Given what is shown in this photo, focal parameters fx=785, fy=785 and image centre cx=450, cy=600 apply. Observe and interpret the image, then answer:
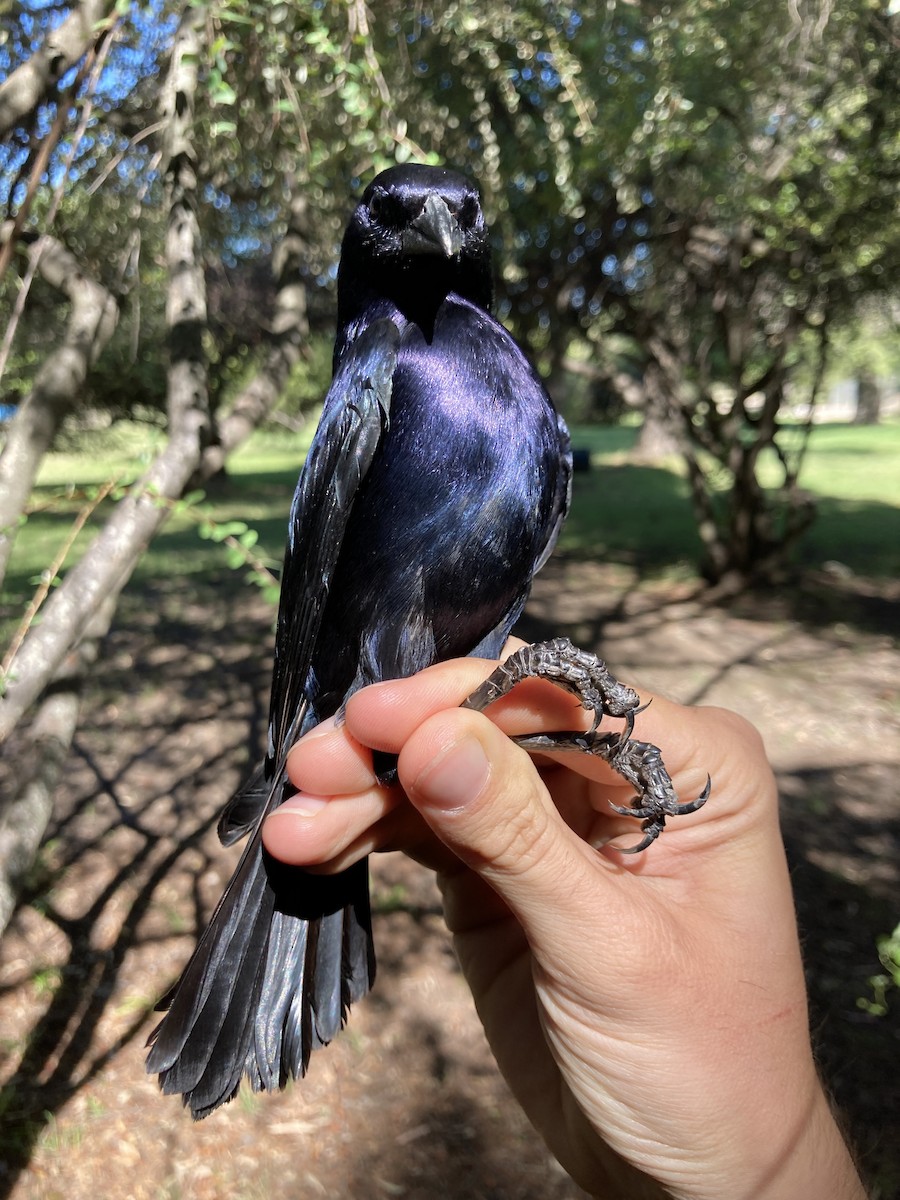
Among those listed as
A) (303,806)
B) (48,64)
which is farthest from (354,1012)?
(48,64)

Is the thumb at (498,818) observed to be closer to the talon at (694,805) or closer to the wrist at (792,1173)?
the talon at (694,805)

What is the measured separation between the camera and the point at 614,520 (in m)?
14.7

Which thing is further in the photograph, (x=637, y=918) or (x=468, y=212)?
(x=468, y=212)

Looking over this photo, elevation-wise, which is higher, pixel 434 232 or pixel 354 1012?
pixel 434 232

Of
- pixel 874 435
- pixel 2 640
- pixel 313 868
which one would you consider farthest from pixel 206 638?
pixel 874 435

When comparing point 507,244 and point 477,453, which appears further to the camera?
point 507,244

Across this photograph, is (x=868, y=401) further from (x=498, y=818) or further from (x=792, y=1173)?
(x=498, y=818)

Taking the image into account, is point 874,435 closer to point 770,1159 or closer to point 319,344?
point 319,344

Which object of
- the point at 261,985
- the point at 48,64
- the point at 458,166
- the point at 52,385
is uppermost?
the point at 458,166

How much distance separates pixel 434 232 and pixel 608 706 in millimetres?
1133

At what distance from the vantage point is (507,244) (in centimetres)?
549

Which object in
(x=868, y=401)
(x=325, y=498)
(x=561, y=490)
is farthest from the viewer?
(x=868, y=401)

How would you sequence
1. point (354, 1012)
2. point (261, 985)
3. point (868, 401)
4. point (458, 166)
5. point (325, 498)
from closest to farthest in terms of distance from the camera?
point (261, 985) → point (325, 498) → point (354, 1012) → point (458, 166) → point (868, 401)

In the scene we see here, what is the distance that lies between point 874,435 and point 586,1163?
35.3m
